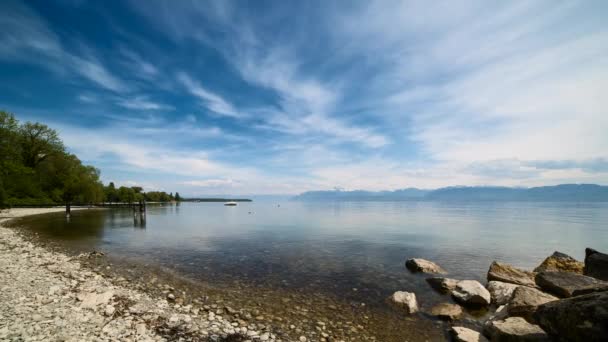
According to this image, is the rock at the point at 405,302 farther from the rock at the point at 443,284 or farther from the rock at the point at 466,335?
the rock at the point at 443,284

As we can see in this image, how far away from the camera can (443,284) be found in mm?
12711

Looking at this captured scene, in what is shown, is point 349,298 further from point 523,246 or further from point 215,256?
point 523,246

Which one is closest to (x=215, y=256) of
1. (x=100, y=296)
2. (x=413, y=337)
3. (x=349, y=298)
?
(x=100, y=296)

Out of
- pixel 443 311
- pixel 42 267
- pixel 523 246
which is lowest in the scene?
pixel 523 246

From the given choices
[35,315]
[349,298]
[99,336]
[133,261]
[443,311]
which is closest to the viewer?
[99,336]

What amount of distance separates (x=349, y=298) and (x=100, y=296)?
1033 cm

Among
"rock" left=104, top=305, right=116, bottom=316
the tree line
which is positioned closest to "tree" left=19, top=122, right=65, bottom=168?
the tree line

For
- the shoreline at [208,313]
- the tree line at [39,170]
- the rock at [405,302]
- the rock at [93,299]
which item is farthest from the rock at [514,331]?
the tree line at [39,170]

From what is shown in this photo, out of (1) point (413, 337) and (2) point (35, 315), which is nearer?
(2) point (35, 315)

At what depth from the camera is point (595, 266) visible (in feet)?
38.7

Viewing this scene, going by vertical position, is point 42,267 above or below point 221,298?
above

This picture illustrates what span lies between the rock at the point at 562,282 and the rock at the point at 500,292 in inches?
42.7

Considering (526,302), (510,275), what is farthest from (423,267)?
(526,302)

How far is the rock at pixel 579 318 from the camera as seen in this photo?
492 centimetres
